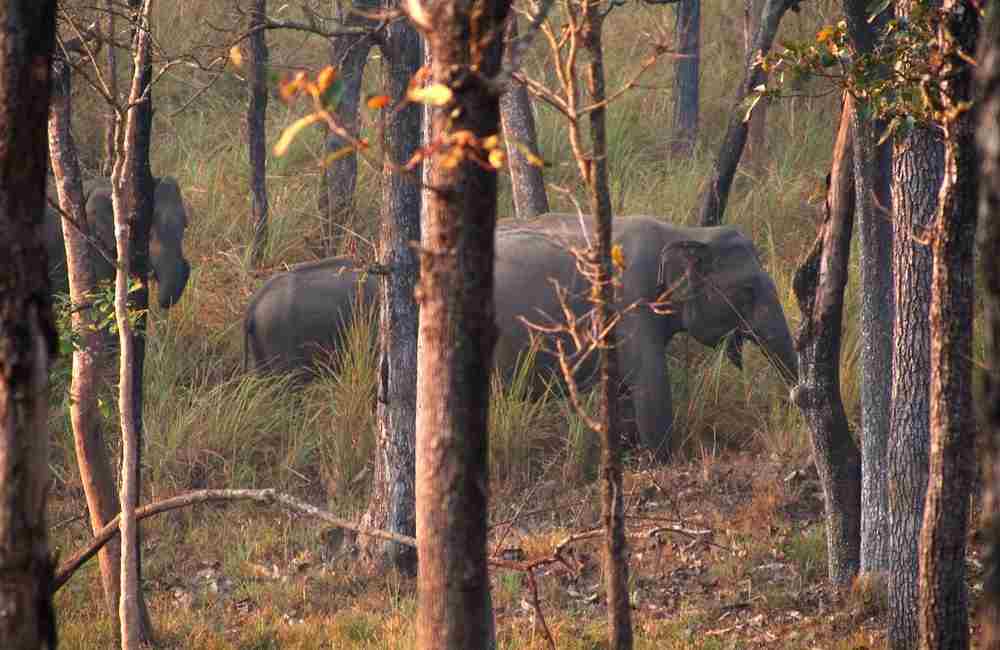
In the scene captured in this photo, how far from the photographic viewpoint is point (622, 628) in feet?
15.2

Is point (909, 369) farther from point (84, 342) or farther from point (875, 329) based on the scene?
point (84, 342)

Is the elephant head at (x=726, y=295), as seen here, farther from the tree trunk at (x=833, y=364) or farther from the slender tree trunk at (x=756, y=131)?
the slender tree trunk at (x=756, y=131)

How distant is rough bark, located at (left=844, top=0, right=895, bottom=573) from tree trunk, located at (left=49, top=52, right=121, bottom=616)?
3490 millimetres

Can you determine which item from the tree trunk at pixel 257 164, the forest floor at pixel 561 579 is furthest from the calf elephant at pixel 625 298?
the tree trunk at pixel 257 164

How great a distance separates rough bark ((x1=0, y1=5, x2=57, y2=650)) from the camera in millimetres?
3207

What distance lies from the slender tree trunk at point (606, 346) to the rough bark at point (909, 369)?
1.91 meters

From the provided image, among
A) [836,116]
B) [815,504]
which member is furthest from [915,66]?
[836,116]

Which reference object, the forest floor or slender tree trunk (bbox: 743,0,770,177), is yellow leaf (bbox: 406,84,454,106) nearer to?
the forest floor

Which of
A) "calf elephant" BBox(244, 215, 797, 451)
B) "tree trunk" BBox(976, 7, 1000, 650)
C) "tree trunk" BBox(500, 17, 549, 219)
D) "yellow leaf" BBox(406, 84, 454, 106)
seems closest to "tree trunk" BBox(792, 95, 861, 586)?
"calf elephant" BBox(244, 215, 797, 451)

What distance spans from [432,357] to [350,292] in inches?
298

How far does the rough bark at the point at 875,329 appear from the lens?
7.09 m

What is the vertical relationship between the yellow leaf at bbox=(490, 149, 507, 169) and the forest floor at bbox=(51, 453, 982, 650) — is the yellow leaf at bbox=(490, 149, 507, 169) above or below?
above

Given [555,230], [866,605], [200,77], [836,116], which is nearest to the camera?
[866,605]

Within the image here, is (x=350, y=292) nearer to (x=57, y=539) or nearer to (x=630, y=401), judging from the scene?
(x=630, y=401)
